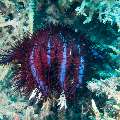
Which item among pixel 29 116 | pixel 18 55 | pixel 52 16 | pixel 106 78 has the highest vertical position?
pixel 52 16

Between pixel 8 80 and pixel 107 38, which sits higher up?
pixel 107 38

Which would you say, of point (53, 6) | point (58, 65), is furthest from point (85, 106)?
point (53, 6)

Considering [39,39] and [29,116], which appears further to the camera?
[29,116]

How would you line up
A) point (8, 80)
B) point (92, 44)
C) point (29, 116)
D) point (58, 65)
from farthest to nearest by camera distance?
1. point (8, 80)
2. point (29, 116)
3. point (92, 44)
4. point (58, 65)

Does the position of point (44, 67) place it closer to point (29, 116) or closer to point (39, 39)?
point (39, 39)
